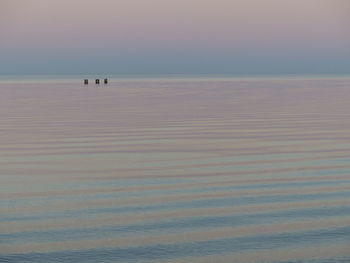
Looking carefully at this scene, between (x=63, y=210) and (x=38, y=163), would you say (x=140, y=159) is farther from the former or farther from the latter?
(x=63, y=210)

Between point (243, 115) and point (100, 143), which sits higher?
point (243, 115)

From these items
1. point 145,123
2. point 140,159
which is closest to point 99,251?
point 140,159

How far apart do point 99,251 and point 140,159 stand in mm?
9240

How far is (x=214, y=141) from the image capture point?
75.5ft

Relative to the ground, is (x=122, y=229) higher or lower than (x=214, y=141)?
lower

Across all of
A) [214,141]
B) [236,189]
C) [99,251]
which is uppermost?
[214,141]

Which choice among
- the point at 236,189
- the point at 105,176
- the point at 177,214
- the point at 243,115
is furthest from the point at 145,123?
the point at 177,214

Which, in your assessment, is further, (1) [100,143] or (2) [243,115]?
(2) [243,115]

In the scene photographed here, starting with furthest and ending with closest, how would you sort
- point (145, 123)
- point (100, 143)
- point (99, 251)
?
point (145, 123)
point (100, 143)
point (99, 251)

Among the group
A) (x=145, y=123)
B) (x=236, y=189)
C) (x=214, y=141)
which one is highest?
(x=145, y=123)

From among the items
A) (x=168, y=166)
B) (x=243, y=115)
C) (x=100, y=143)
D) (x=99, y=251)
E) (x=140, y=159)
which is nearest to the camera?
(x=99, y=251)

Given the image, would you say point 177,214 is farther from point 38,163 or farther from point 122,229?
point 38,163

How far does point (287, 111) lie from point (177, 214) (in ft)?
99.2

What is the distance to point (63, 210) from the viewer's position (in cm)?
1173
